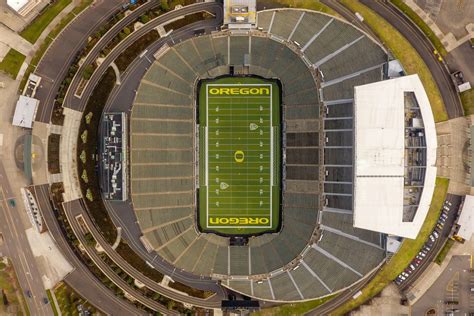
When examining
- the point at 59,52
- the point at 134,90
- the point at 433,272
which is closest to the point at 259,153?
the point at 134,90

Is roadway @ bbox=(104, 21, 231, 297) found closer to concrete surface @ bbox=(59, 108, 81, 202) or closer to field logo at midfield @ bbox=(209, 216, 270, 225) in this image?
concrete surface @ bbox=(59, 108, 81, 202)

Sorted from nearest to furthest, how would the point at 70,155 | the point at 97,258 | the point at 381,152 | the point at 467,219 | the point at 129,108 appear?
the point at 381,152
the point at 467,219
the point at 129,108
the point at 70,155
the point at 97,258

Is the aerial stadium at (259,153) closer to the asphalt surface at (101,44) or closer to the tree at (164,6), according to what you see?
the tree at (164,6)

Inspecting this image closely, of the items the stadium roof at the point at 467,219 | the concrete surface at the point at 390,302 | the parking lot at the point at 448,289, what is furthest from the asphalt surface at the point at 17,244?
the stadium roof at the point at 467,219

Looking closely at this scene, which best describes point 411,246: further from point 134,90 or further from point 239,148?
point 134,90

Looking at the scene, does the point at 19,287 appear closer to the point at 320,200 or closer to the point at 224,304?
the point at 224,304

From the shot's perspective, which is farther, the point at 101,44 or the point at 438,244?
the point at 101,44
